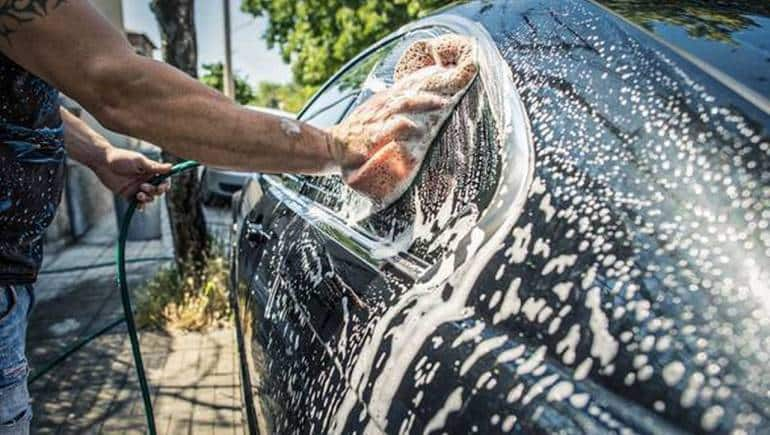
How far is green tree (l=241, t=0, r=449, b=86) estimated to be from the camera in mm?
12766

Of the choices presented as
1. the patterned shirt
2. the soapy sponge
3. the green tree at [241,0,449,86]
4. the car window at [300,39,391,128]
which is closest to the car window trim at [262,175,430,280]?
the soapy sponge

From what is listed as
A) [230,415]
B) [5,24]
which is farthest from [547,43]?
[230,415]

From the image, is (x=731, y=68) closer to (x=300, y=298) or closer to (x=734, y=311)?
(x=734, y=311)

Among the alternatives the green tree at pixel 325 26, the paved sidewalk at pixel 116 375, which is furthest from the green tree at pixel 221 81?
the paved sidewalk at pixel 116 375

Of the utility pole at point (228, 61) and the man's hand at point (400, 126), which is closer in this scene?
the man's hand at point (400, 126)

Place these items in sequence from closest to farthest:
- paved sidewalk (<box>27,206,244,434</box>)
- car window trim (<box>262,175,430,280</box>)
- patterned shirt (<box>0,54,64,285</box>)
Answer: car window trim (<box>262,175,430,280</box>) → patterned shirt (<box>0,54,64,285</box>) → paved sidewalk (<box>27,206,244,434</box>)

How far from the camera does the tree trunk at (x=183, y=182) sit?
4156 millimetres

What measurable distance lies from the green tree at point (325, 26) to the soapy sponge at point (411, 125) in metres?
9.58

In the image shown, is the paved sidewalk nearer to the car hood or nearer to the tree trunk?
the tree trunk

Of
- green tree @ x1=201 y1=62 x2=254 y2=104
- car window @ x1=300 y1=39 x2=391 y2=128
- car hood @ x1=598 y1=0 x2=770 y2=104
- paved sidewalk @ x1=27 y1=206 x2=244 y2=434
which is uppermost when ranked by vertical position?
car hood @ x1=598 y1=0 x2=770 y2=104

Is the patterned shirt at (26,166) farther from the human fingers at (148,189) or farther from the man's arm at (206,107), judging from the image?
the human fingers at (148,189)

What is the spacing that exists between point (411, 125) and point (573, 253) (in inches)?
19.1

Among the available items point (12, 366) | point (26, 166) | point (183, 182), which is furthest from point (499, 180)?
point (183, 182)

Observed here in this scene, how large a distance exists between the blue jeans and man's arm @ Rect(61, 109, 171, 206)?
710mm
